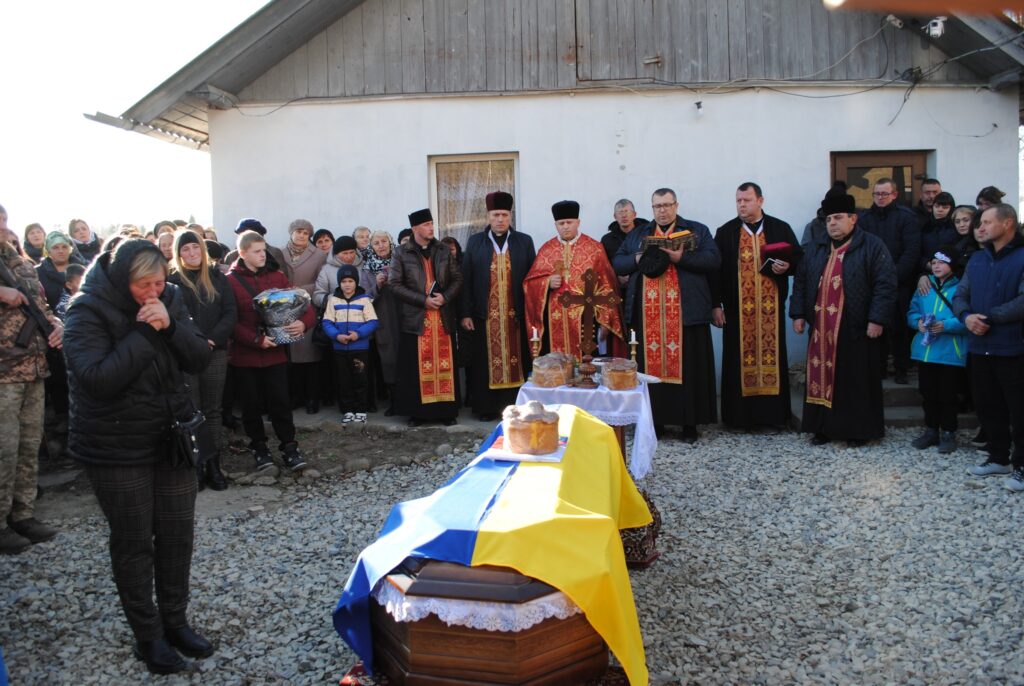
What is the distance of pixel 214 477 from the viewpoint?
19.4 feet

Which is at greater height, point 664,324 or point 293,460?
point 664,324

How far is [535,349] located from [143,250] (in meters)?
3.15

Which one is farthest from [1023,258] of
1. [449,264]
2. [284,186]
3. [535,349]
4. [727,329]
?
[284,186]

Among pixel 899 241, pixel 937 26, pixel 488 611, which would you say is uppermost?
pixel 937 26

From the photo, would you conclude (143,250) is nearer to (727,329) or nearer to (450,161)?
(727,329)

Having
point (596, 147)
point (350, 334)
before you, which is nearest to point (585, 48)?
point (596, 147)

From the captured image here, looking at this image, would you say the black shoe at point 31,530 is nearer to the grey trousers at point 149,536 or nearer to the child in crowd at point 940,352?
the grey trousers at point 149,536

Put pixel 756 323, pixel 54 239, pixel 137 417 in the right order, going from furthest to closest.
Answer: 1. pixel 756 323
2. pixel 54 239
3. pixel 137 417

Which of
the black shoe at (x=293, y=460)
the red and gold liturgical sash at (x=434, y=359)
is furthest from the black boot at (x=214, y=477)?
the red and gold liturgical sash at (x=434, y=359)

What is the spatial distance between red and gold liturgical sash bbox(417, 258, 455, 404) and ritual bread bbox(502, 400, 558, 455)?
4.09 m

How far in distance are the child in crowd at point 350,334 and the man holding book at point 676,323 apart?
7.97ft

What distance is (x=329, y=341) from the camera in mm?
7820

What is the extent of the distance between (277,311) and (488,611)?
396cm

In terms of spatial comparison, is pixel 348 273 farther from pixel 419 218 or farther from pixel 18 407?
pixel 18 407
